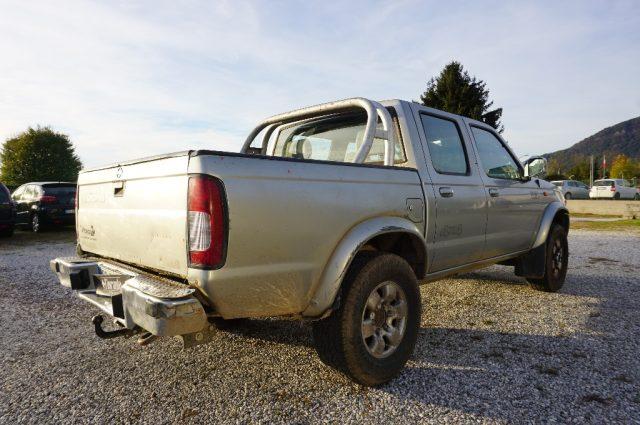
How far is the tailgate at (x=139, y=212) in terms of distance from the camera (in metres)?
2.19

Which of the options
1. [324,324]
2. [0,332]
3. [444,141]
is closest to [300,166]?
[324,324]

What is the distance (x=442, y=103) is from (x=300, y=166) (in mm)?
32085

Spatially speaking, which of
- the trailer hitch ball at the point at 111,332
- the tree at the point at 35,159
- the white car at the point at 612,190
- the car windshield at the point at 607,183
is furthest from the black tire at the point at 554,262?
the car windshield at the point at 607,183

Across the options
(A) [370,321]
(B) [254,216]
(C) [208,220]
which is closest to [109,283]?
(C) [208,220]

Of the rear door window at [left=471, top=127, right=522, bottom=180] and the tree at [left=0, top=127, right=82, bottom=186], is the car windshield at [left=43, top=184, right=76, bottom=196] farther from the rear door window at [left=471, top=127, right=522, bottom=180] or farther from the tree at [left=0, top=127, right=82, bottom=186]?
the tree at [left=0, top=127, right=82, bottom=186]

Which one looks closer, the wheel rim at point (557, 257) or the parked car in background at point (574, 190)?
the wheel rim at point (557, 257)

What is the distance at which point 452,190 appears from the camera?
344 cm

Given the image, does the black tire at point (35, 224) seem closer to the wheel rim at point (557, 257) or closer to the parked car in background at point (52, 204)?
the parked car in background at point (52, 204)

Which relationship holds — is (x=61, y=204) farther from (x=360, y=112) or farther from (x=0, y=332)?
(x=360, y=112)

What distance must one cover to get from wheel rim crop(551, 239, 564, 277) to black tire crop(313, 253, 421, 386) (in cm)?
283

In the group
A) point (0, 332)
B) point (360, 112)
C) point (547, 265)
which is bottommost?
point (0, 332)

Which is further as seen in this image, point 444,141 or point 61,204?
point 61,204

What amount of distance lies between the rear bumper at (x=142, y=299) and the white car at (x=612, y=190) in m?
36.4

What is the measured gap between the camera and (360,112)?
11.7ft
